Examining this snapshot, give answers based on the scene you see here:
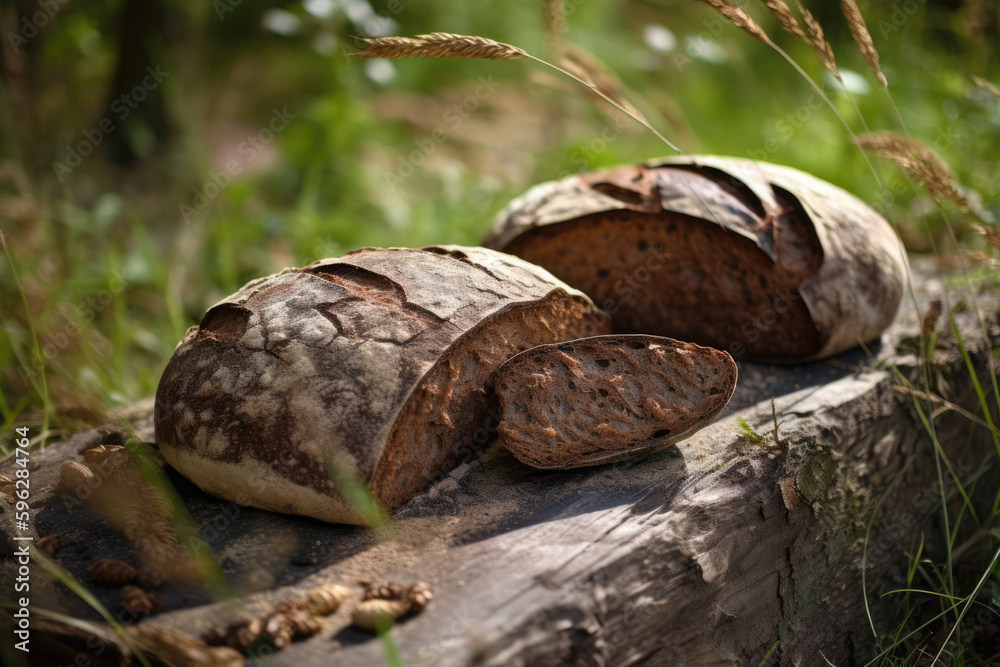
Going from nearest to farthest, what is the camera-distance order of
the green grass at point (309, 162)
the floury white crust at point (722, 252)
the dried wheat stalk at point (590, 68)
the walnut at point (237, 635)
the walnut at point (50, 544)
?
the walnut at point (237, 635) < the walnut at point (50, 544) < the floury white crust at point (722, 252) < the dried wheat stalk at point (590, 68) < the green grass at point (309, 162)

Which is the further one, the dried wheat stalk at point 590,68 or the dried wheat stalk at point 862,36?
the dried wheat stalk at point 590,68

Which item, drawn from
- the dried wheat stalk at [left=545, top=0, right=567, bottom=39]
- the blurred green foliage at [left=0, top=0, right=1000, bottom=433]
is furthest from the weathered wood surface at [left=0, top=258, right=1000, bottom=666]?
the dried wheat stalk at [left=545, top=0, right=567, bottom=39]

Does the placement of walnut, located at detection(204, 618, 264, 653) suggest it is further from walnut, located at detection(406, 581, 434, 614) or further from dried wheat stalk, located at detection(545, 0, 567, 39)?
dried wheat stalk, located at detection(545, 0, 567, 39)

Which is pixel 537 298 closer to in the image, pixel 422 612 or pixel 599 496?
pixel 599 496

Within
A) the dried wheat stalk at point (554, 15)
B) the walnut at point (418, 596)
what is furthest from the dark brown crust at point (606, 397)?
the dried wheat stalk at point (554, 15)

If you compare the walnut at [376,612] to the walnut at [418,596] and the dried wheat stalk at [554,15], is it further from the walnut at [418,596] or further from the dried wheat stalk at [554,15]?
the dried wheat stalk at [554,15]

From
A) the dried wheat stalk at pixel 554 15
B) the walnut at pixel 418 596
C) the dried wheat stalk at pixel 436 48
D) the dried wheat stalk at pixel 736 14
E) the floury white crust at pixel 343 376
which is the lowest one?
the walnut at pixel 418 596

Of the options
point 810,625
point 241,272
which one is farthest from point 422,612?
point 241,272

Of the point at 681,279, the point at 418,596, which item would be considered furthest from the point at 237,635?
the point at 681,279
